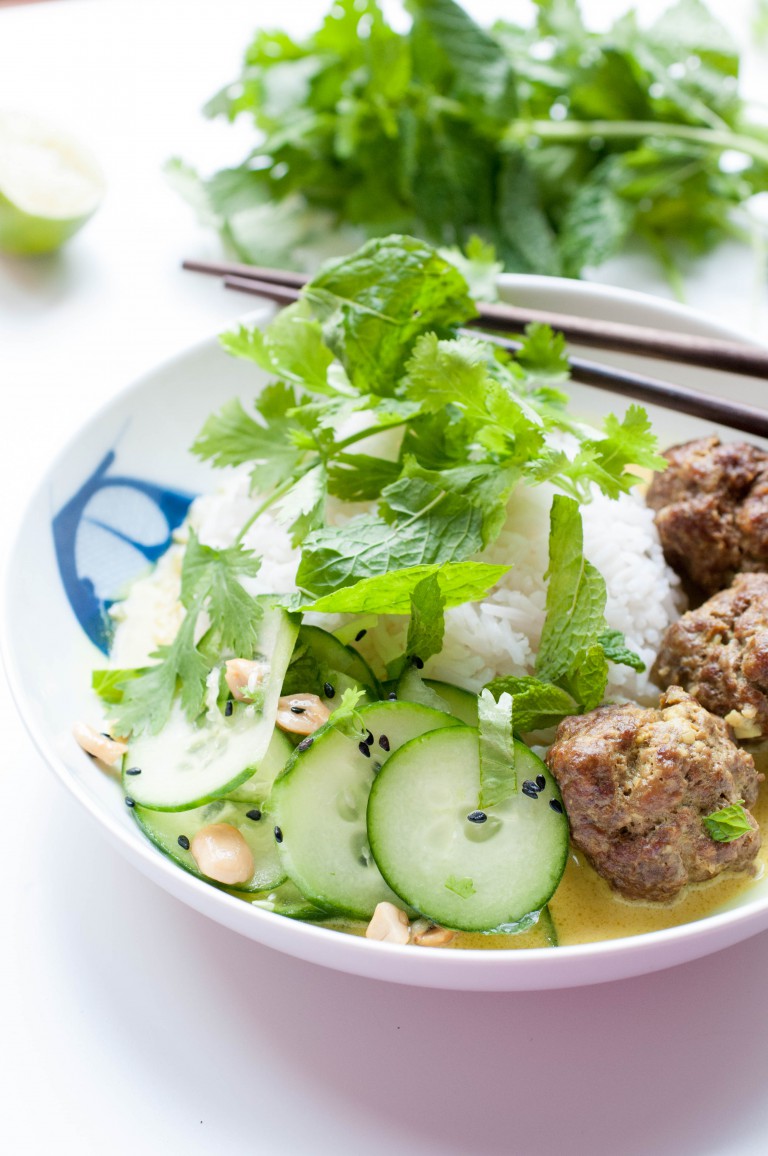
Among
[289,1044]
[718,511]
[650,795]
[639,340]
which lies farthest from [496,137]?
[289,1044]

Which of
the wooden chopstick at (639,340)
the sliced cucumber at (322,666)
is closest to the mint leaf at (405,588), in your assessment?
the sliced cucumber at (322,666)

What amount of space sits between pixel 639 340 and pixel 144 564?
5.84 feet

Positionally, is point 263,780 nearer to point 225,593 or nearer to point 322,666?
point 322,666

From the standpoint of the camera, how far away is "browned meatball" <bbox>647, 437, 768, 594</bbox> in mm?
3230

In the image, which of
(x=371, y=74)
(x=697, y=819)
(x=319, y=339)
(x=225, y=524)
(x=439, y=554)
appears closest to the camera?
(x=697, y=819)

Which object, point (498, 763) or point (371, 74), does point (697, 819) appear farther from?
point (371, 74)

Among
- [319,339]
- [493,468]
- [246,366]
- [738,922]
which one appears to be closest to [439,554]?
[493,468]

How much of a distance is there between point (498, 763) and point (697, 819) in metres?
0.48

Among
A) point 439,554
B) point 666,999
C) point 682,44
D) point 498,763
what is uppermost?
point 682,44

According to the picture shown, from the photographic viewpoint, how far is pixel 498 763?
2596mm

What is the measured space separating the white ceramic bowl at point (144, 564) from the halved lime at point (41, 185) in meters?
1.40

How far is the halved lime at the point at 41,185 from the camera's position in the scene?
15.6 ft

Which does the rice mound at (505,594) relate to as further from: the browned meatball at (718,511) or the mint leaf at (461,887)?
the mint leaf at (461,887)

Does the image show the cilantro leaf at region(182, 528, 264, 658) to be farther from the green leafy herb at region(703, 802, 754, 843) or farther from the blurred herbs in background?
the blurred herbs in background
